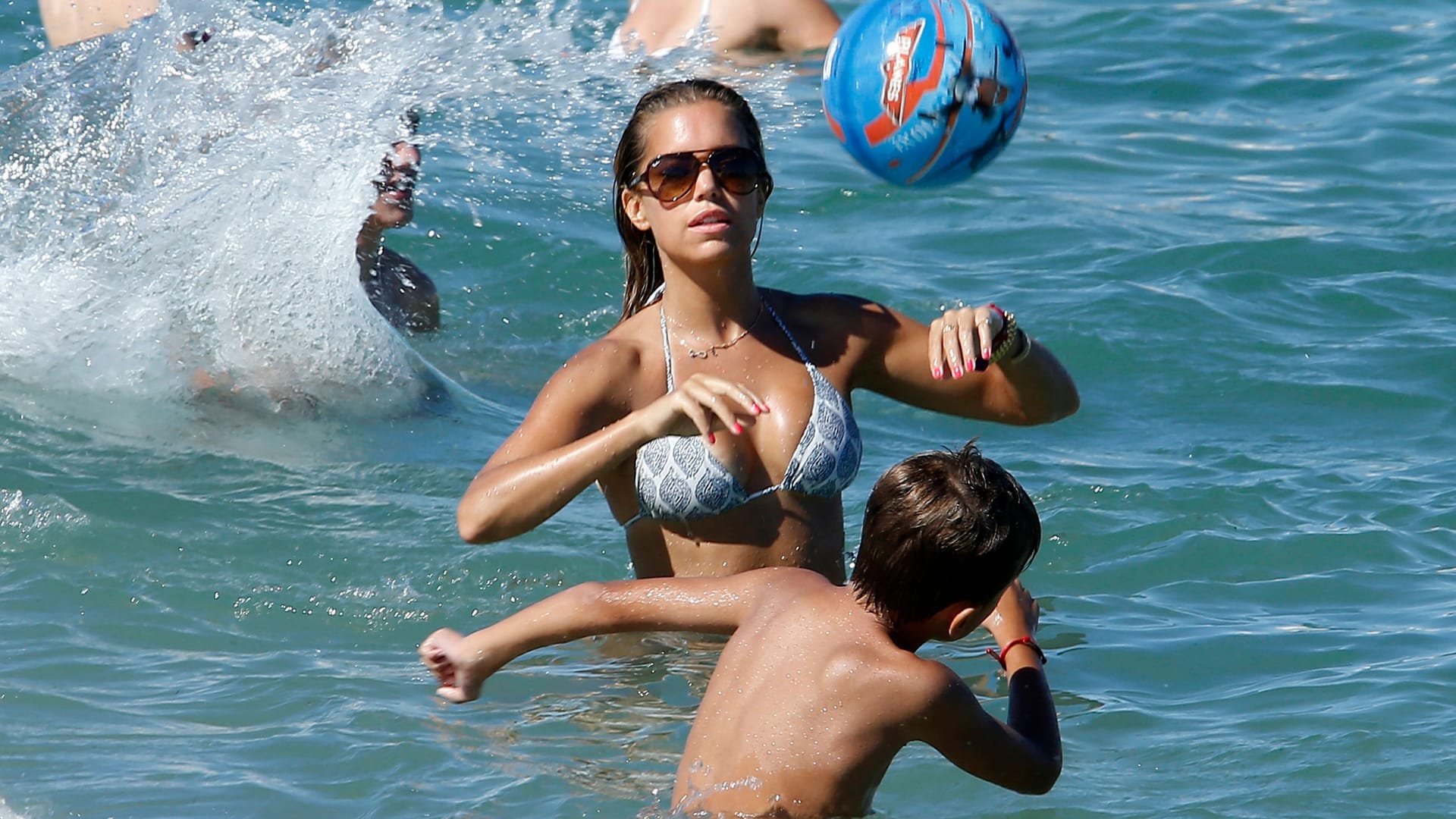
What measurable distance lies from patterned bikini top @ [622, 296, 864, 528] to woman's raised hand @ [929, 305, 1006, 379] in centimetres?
35

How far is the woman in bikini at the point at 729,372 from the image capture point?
435cm

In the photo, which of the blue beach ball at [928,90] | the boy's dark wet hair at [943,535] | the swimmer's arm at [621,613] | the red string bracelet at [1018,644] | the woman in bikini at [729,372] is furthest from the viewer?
the blue beach ball at [928,90]

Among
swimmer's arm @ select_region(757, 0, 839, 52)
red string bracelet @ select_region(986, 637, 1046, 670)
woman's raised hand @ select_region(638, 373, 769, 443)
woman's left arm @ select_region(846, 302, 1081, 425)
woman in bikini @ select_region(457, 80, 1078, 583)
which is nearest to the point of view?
woman's raised hand @ select_region(638, 373, 769, 443)

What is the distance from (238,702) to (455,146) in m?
5.81

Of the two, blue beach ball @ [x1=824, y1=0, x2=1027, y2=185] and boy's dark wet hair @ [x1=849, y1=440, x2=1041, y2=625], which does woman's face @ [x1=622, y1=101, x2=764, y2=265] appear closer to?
blue beach ball @ [x1=824, y1=0, x2=1027, y2=185]

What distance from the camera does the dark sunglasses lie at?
4.38 metres

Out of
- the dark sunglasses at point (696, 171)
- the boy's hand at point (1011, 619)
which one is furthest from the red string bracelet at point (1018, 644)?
the dark sunglasses at point (696, 171)

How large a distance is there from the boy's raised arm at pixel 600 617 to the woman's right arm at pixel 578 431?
0.31 meters

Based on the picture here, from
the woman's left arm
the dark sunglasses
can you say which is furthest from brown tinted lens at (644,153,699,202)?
the woman's left arm

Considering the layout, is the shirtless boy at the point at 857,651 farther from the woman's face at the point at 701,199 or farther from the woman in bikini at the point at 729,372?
the woman's face at the point at 701,199

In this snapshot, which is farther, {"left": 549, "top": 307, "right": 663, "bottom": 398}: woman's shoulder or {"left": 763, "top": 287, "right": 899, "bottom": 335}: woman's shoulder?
{"left": 763, "top": 287, "right": 899, "bottom": 335}: woman's shoulder

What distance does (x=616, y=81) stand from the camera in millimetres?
10469

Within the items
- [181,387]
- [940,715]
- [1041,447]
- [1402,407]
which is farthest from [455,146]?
[940,715]

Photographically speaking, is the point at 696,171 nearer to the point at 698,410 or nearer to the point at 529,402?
the point at 698,410
